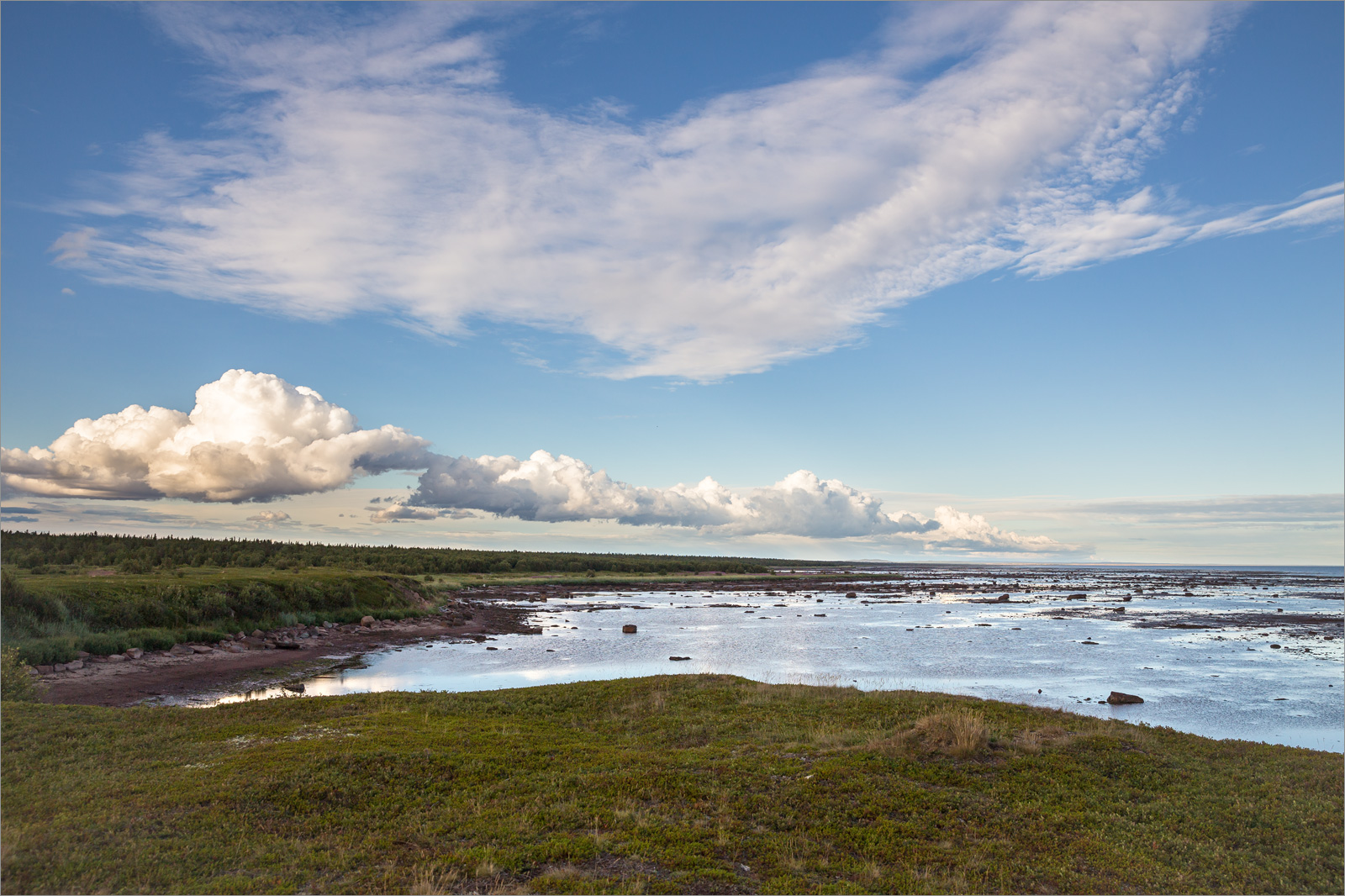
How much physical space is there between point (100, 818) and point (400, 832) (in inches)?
211

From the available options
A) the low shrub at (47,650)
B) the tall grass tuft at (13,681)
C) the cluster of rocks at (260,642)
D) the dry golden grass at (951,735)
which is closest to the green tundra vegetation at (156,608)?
Answer: the low shrub at (47,650)

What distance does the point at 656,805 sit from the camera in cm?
1444

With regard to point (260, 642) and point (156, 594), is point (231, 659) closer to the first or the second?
point (260, 642)

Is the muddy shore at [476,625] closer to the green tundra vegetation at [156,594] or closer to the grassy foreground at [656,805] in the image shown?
the green tundra vegetation at [156,594]

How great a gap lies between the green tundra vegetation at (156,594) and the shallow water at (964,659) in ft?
35.6

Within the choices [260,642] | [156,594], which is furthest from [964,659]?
[156,594]

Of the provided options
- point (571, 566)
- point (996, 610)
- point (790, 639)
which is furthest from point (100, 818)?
point (571, 566)

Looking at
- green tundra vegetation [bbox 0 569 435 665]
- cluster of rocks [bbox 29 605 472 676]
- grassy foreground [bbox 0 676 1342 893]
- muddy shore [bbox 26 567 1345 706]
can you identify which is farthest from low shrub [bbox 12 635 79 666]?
grassy foreground [bbox 0 676 1342 893]

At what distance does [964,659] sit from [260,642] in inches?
1814

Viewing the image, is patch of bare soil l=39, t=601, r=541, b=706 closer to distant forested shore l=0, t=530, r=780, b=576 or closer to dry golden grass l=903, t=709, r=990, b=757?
distant forested shore l=0, t=530, r=780, b=576

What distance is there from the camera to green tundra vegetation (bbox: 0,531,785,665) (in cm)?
3591

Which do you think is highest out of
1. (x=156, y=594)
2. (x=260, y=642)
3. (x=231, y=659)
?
(x=156, y=594)

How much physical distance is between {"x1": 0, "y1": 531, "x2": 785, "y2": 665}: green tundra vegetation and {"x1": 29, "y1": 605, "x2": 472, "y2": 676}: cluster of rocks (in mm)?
645

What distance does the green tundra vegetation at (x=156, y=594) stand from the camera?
35.9 meters
